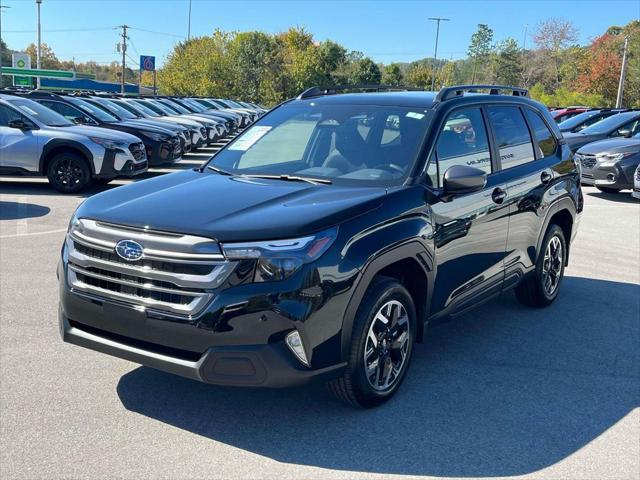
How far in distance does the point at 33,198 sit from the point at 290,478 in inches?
387

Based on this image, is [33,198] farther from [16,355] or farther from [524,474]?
[524,474]

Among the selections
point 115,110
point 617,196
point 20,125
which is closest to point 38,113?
point 20,125

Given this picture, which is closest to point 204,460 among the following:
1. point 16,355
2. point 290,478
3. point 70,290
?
point 290,478

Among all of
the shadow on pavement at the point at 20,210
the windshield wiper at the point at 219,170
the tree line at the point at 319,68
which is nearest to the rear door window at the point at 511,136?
the windshield wiper at the point at 219,170

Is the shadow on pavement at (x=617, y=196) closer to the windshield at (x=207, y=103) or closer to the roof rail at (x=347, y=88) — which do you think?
the roof rail at (x=347, y=88)

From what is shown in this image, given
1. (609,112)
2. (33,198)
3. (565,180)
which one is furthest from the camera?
(609,112)

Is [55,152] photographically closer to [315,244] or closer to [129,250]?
[129,250]

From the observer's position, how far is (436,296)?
4.34m

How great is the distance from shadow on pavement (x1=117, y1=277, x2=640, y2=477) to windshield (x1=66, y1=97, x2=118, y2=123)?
40.5 ft

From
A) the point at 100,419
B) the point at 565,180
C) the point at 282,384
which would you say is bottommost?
the point at 100,419

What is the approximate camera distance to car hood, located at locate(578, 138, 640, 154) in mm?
14078

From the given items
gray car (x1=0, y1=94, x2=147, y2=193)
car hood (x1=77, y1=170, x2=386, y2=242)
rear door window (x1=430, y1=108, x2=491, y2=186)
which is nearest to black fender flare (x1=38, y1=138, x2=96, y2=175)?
gray car (x1=0, y1=94, x2=147, y2=193)

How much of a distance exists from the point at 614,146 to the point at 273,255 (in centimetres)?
1298

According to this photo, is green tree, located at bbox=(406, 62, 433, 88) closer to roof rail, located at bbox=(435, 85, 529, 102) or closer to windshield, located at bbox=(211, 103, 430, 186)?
roof rail, located at bbox=(435, 85, 529, 102)
